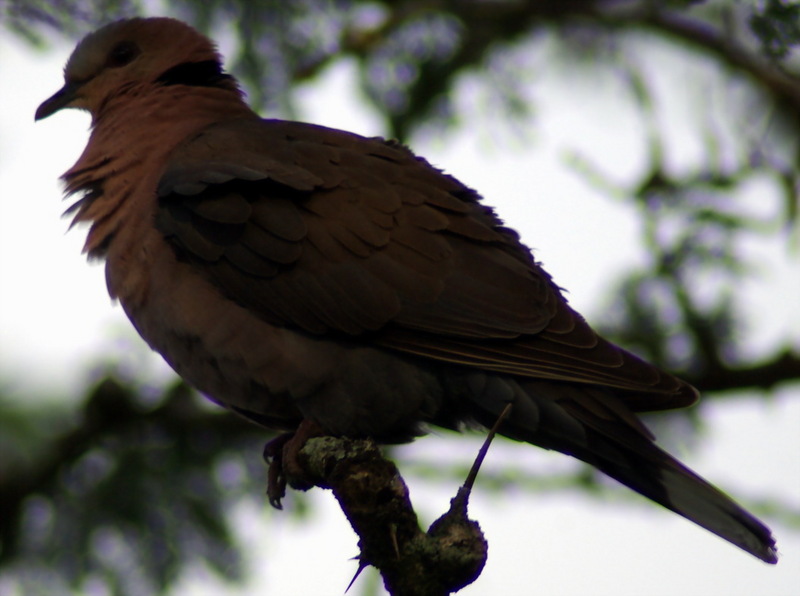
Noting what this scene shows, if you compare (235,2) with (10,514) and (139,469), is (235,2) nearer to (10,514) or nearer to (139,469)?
(139,469)

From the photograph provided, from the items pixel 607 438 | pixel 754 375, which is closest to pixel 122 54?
pixel 607 438

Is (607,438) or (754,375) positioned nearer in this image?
(607,438)

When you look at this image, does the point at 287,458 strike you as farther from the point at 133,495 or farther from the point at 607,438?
the point at 133,495

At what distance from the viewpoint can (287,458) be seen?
362 cm

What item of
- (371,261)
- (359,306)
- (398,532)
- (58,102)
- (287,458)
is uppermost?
(58,102)

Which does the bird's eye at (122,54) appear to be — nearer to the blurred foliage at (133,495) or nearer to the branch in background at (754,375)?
the blurred foliage at (133,495)

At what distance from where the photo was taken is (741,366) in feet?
15.4

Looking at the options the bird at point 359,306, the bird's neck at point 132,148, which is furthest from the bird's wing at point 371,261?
the bird's neck at point 132,148

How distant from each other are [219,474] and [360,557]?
2511 mm

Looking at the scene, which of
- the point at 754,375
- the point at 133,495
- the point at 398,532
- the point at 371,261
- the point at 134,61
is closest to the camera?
the point at 398,532

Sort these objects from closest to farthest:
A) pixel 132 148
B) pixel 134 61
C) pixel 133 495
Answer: pixel 132 148 < pixel 134 61 < pixel 133 495

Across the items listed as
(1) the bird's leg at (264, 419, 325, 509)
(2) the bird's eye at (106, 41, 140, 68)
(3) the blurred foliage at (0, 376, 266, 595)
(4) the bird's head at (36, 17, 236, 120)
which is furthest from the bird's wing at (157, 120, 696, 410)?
(3) the blurred foliage at (0, 376, 266, 595)

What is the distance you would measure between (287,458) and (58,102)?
224 centimetres

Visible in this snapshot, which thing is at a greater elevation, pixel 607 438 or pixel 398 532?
pixel 607 438
